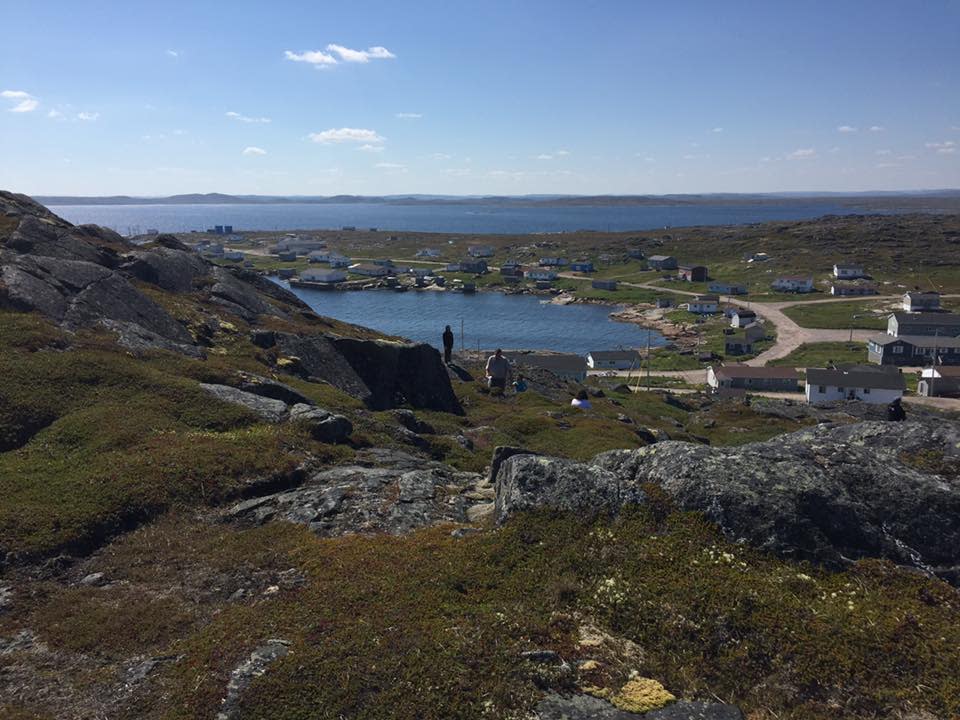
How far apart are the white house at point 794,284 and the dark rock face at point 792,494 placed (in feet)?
589

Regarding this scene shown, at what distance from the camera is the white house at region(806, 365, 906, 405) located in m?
82.6

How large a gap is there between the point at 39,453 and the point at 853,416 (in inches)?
2782

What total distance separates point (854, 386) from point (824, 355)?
33.5 m

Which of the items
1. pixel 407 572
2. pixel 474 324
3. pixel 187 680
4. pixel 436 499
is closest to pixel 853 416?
pixel 436 499

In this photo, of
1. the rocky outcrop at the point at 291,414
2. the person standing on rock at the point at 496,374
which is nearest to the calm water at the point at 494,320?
the person standing on rock at the point at 496,374

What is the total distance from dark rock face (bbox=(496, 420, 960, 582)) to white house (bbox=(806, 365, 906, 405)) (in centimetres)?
7487

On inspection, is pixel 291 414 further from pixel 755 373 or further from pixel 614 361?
pixel 614 361

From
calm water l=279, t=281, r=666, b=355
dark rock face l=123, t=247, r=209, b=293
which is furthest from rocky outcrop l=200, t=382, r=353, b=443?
calm water l=279, t=281, r=666, b=355

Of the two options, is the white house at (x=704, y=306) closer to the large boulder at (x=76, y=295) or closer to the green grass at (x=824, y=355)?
the green grass at (x=824, y=355)

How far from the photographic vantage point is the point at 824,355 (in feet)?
377

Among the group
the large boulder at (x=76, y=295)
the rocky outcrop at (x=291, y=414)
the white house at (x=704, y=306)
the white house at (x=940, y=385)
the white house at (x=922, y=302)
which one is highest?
the large boulder at (x=76, y=295)

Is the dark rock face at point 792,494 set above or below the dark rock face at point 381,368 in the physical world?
above

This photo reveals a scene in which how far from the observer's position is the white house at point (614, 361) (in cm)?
10812

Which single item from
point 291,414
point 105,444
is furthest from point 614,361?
point 105,444
